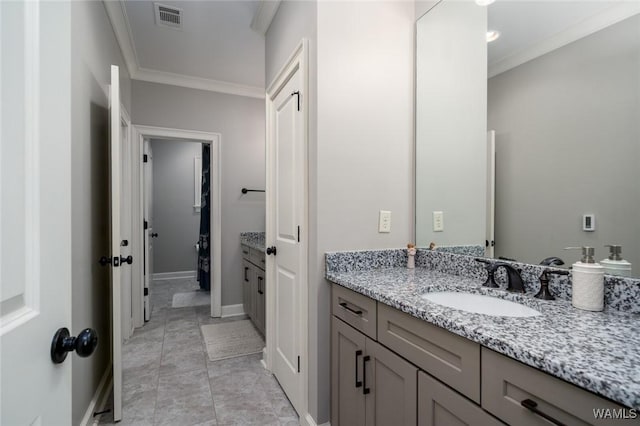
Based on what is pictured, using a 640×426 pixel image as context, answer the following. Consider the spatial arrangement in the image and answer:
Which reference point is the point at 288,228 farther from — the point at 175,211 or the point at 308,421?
the point at 175,211

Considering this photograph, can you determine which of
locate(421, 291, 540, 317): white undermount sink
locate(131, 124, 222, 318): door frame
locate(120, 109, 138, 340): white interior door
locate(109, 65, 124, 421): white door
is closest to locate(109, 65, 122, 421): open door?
locate(109, 65, 124, 421): white door

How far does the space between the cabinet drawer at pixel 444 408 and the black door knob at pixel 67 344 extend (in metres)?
0.92

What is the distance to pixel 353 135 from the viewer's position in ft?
5.47

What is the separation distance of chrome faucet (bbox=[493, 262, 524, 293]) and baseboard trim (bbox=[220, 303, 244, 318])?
3.09 m

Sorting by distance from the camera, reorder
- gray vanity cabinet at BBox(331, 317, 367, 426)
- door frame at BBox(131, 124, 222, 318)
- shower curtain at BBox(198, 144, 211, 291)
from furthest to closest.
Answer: shower curtain at BBox(198, 144, 211, 291) < door frame at BBox(131, 124, 222, 318) < gray vanity cabinet at BBox(331, 317, 367, 426)

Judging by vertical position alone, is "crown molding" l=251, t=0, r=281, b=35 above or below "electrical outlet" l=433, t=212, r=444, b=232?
above

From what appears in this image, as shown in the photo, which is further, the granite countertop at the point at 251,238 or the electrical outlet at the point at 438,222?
the granite countertop at the point at 251,238

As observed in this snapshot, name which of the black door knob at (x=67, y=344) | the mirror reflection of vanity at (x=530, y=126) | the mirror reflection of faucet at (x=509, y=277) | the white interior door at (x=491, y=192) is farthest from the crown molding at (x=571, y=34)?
the black door knob at (x=67, y=344)

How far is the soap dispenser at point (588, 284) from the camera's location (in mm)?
970

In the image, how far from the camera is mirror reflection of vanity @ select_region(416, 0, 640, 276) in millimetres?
1039

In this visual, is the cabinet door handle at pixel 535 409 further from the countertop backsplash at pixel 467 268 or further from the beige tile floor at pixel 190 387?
the beige tile floor at pixel 190 387

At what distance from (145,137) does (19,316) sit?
3320 millimetres

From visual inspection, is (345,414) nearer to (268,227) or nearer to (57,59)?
(268,227)

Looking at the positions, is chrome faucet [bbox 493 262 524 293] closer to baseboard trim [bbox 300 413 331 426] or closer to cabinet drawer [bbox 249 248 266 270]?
baseboard trim [bbox 300 413 331 426]
